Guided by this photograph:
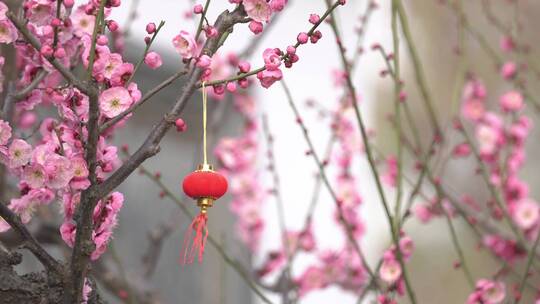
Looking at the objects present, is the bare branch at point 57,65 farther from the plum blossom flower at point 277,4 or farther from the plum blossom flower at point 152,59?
the plum blossom flower at point 277,4

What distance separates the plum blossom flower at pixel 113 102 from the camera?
42.7 inches

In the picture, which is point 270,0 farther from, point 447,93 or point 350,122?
point 447,93

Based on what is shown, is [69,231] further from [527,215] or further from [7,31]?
[527,215]

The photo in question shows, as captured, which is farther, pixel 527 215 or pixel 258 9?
pixel 527 215

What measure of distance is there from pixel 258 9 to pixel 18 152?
369mm

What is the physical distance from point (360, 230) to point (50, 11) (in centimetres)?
187

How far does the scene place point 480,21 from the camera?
7375 mm

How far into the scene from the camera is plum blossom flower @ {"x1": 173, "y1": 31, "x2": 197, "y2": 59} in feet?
3.71

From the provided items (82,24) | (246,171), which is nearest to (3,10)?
(82,24)

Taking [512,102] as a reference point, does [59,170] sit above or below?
below

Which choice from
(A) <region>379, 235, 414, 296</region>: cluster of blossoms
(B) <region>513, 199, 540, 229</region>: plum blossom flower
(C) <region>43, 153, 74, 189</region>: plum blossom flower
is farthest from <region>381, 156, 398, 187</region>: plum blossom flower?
(C) <region>43, 153, 74, 189</region>: plum blossom flower

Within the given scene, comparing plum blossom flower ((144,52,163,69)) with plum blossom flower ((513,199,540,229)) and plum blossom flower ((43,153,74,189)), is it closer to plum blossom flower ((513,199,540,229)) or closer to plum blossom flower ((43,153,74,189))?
plum blossom flower ((43,153,74,189))

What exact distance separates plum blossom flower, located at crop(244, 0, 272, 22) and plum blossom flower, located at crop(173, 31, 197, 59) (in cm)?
9

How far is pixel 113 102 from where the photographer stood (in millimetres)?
1091
